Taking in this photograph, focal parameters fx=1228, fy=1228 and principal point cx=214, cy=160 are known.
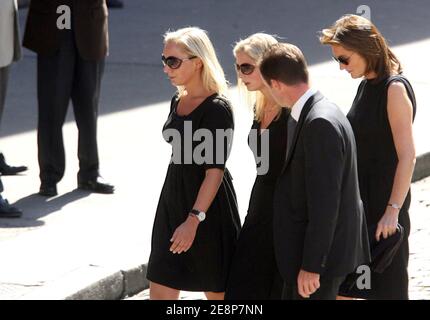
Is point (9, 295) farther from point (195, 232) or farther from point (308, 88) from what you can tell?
point (308, 88)

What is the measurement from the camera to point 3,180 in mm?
9039

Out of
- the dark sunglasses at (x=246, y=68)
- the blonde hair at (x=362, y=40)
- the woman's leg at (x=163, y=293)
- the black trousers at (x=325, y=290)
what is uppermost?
the blonde hair at (x=362, y=40)

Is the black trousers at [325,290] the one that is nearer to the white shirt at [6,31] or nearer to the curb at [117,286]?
the curb at [117,286]

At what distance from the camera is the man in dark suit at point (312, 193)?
471 centimetres

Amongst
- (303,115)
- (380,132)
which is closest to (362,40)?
(380,132)

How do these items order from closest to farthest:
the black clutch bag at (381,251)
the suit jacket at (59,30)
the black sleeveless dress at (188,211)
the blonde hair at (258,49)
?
the black clutch bag at (381,251) < the blonde hair at (258,49) < the black sleeveless dress at (188,211) < the suit jacket at (59,30)

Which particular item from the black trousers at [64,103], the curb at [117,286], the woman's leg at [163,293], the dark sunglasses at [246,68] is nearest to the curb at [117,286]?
the curb at [117,286]

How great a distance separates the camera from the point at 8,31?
27.6 feet

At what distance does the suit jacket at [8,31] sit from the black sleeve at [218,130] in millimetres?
3063

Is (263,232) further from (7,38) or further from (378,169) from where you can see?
(7,38)

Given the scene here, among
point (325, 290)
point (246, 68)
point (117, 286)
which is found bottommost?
point (117, 286)

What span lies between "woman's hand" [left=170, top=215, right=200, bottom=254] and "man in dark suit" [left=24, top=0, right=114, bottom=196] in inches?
125

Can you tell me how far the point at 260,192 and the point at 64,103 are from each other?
3.54m

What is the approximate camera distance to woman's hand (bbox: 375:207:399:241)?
5.43 metres
